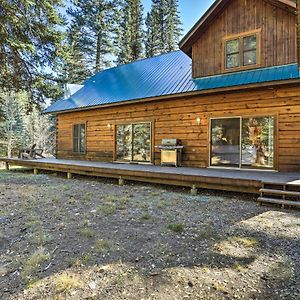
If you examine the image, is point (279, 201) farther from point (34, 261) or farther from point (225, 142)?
point (34, 261)

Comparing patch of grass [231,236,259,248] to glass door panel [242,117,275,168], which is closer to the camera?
patch of grass [231,236,259,248]

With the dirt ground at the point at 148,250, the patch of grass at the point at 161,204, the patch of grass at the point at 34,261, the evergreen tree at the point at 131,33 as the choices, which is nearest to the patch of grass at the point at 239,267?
the dirt ground at the point at 148,250

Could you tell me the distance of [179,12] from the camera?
82.7 feet

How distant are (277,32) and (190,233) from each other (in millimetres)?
6498

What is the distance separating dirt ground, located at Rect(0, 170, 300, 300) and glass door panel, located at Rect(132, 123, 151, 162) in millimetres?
4342

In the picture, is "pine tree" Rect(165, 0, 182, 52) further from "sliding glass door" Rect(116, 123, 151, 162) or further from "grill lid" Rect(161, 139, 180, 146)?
"grill lid" Rect(161, 139, 180, 146)

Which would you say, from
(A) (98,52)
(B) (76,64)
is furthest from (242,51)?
(A) (98,52)

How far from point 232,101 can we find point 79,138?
24.2 feet

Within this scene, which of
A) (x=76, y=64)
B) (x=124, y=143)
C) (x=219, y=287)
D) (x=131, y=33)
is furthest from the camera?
(x=131, y=33)

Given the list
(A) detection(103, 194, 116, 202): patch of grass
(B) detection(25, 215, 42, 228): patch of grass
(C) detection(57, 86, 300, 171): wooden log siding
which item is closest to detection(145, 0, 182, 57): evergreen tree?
(C) detection(57, 86, 300, 171): wooden log siding

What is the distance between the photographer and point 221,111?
795 centimetres

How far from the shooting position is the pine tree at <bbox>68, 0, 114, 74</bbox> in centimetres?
2088

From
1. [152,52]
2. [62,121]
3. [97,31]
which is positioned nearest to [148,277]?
[62,121]

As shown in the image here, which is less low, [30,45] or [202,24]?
[202,24]
